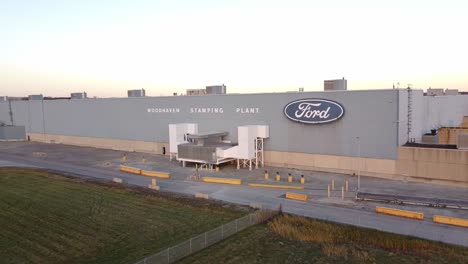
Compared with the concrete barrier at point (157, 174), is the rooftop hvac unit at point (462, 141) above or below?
above

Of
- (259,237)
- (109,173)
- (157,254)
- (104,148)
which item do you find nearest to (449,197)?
(259,237)

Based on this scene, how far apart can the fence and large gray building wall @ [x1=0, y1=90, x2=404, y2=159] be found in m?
18.9

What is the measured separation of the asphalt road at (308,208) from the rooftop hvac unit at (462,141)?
13132 millimetres

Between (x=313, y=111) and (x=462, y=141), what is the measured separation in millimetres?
15492

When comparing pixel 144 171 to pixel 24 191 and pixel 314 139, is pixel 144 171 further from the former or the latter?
pixel 314 139

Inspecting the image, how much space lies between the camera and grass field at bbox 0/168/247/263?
23312 millimetres

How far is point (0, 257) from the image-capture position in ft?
74.6

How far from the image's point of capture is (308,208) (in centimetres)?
3183

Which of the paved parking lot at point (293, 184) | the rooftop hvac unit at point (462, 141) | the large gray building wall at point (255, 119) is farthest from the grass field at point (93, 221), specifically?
the rooftop hvac unit at point (462, 141)

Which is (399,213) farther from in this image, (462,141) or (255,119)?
(255,119)

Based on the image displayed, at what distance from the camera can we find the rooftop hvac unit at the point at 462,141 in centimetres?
3753

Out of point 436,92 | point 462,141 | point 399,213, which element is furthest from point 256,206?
point 436,92

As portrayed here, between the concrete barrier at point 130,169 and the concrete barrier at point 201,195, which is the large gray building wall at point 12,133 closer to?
the concrete barrier at point 130,169

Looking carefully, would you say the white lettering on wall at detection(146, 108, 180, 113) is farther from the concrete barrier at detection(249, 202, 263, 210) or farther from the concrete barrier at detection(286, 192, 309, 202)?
the concrete barrier at detection(249, 202, 263, 210)
